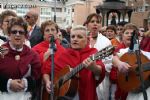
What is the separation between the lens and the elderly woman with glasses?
17.7 ft

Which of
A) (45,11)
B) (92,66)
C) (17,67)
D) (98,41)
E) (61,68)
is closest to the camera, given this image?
(92,66)

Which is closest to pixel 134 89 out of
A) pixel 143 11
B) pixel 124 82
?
pixel 124 82

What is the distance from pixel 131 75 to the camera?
5.33 metres

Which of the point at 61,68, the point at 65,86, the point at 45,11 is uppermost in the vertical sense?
the point at 61,68

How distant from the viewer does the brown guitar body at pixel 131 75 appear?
525 centimetres

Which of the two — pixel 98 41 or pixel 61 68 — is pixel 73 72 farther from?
pixel 98 41

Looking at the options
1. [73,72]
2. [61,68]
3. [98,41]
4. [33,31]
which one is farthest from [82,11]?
[73,72]

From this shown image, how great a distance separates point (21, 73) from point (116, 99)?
5.15 feet

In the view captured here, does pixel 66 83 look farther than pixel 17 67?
Yes

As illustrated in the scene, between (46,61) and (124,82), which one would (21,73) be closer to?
(46,61)

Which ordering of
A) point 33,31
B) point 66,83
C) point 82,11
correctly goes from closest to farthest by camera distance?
point 66,83
point 33,31
point 82,11

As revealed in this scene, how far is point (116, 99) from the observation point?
6.31 metres

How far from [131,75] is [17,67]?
4.50ft

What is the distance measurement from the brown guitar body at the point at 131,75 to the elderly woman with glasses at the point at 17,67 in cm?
105
